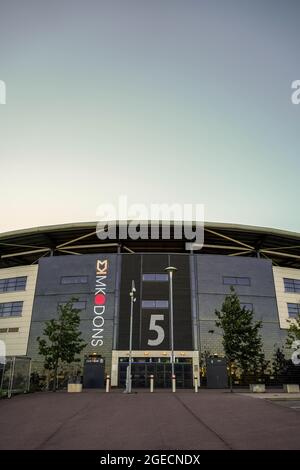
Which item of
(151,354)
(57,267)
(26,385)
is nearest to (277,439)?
(26,385)

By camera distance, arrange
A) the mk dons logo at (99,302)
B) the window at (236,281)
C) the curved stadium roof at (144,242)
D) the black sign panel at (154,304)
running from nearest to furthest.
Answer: the mk dons logo at (99,302), the black sign panel at (154,304), the window at (236,281), the curved stadium roof at (144,242)

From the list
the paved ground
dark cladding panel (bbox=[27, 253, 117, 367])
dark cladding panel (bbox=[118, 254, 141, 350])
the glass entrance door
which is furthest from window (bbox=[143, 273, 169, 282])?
the paved ground

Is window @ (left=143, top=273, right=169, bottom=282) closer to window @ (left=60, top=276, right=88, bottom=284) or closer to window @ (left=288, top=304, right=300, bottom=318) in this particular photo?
window @ (left=60, top=276, right=88, bottom=284)

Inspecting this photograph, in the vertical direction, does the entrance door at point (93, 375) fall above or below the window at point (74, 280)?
below

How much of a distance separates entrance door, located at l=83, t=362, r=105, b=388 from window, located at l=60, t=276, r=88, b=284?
884 centimetres

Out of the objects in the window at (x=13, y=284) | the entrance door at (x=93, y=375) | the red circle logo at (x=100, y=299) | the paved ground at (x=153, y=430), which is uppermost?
the window at (x=13, y=284)

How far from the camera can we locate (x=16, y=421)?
34.7 feet

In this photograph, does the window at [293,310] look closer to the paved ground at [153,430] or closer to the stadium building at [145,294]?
the stadium building at [145,294]

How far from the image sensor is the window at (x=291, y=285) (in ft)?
130

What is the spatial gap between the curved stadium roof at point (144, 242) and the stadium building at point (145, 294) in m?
0.13

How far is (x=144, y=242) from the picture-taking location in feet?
135

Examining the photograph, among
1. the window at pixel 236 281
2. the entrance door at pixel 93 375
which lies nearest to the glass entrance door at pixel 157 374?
the entrance door at pixel 93 375

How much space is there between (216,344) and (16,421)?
89.1 ft

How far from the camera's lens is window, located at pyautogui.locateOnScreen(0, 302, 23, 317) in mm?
38188
